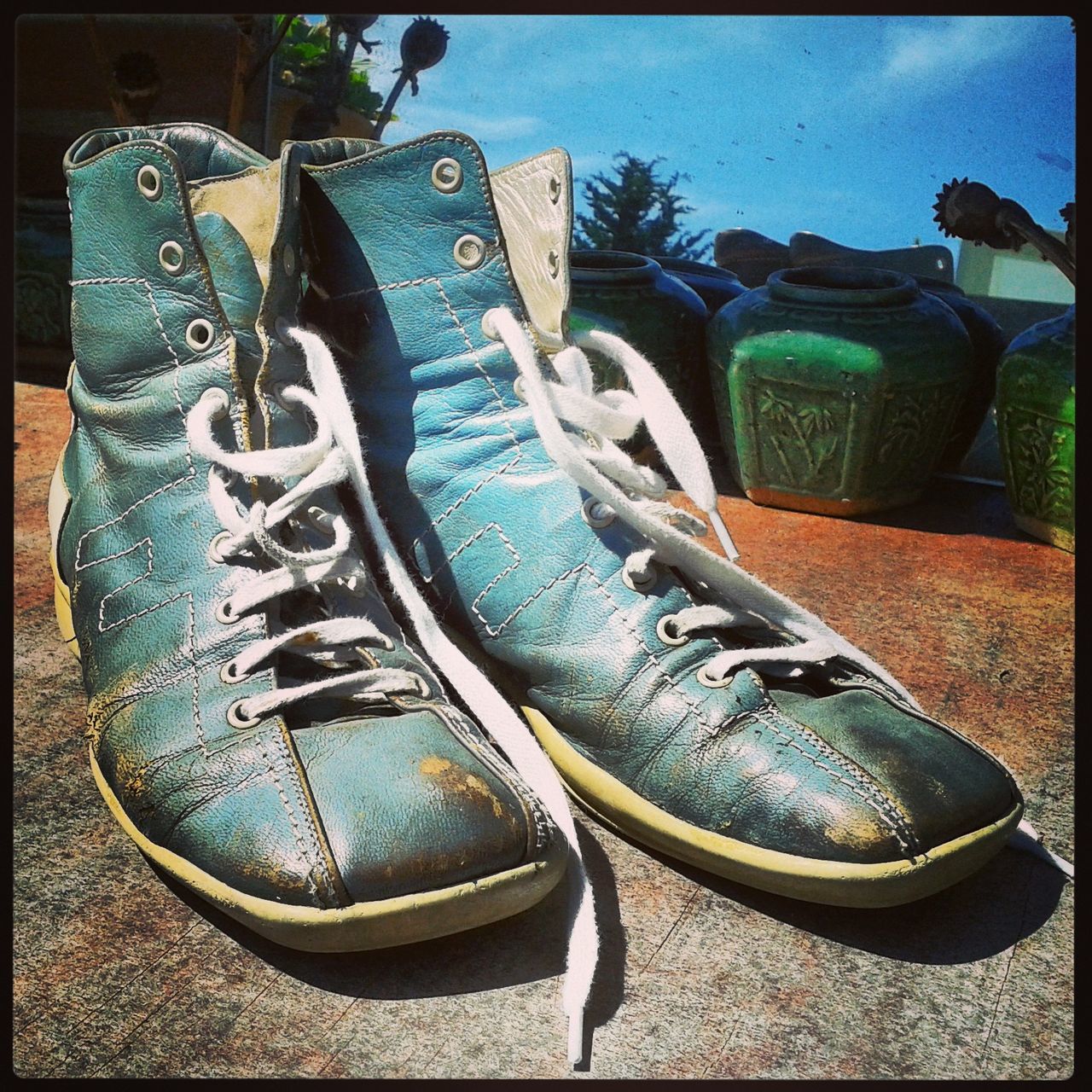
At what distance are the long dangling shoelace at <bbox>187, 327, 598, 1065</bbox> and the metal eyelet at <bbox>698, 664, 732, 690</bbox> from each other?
139 millimetres

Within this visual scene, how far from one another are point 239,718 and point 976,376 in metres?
1.53

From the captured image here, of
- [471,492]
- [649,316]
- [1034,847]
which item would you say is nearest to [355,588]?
[471,492]

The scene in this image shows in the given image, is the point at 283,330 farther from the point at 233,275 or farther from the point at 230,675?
the point at 230,675

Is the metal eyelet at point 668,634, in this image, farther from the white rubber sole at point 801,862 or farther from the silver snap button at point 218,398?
the silver snap button at point 218,398

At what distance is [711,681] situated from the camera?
0.97m

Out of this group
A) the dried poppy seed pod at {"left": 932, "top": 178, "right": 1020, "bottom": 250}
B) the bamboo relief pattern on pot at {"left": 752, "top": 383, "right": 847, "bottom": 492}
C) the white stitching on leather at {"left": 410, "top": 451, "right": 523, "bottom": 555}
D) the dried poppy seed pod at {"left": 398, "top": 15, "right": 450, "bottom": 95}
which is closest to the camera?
the white stitching on leather at {"left": 410, "top": 451, "right": 523, "bottom": 555}

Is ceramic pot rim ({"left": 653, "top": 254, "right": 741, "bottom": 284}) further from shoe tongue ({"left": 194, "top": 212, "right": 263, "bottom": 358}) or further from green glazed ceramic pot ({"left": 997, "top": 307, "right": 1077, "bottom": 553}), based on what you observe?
shoe tongue ({"left": 194, "top": 212, "right": 263, "bottom": 358})

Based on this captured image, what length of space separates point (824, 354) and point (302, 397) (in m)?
1.01

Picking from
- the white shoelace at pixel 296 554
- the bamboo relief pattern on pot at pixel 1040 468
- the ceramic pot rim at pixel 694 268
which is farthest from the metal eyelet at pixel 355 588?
the ceramic pot rim at pixel 694 268

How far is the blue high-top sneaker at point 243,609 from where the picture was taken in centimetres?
83

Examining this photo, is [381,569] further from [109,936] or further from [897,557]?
[897,557]

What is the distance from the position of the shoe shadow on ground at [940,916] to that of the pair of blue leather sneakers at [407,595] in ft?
0.12

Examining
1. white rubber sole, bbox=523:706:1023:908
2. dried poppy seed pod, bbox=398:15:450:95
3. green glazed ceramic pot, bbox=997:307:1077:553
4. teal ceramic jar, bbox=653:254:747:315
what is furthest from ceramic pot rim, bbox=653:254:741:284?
white rubber sole, bbox=523:706:1023:908

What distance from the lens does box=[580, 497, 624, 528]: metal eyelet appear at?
3.44ft
